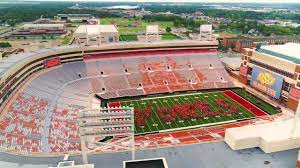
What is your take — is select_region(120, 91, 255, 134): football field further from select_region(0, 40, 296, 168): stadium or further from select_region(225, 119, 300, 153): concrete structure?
select_region(225, 119, 300, 153): concrete structure

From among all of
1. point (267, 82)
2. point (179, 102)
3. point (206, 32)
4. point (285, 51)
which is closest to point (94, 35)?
point (179, 102)

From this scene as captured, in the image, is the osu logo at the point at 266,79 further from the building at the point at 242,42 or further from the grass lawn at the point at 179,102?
the building at the point at 242,42

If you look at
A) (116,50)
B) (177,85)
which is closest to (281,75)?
(177,85)

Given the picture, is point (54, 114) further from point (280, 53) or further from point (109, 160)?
point (280, 53)

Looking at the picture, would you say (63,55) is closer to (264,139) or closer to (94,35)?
(94,35)

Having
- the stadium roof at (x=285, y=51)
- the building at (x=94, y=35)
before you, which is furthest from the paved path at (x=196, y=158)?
the building at (x=94, y=35)
